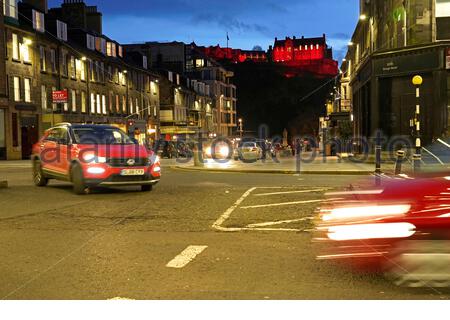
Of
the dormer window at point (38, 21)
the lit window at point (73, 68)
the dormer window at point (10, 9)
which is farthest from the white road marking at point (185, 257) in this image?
the lit window at point (73, 68)

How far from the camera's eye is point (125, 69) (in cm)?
5662

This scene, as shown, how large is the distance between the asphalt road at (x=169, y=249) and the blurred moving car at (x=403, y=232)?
19cm

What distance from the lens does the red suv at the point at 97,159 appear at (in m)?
12.6

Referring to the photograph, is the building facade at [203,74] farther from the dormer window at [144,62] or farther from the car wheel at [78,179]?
the car wheel at [78,179]

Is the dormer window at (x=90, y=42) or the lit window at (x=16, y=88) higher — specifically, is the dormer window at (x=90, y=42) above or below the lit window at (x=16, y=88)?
above

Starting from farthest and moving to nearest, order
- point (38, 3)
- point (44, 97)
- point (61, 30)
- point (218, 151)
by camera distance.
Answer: point (38, 3) < point (61, 30) < point (44, 97) < point (218, 151)

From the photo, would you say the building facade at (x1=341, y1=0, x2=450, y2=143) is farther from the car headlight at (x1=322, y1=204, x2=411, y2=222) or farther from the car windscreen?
the car headlight at (x1=322, y1=204, x2=411, y2=222)

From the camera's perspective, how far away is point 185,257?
6871mm

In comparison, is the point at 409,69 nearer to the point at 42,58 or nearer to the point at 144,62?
the point at 42,58

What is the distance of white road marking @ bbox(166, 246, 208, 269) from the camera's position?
21.2 ft

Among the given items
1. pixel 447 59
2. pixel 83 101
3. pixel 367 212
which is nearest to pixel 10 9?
pixel 83 101

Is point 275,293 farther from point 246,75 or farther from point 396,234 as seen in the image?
point 246,75

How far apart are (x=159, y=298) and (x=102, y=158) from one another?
7.81 metres

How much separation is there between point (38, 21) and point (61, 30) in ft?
10.6
